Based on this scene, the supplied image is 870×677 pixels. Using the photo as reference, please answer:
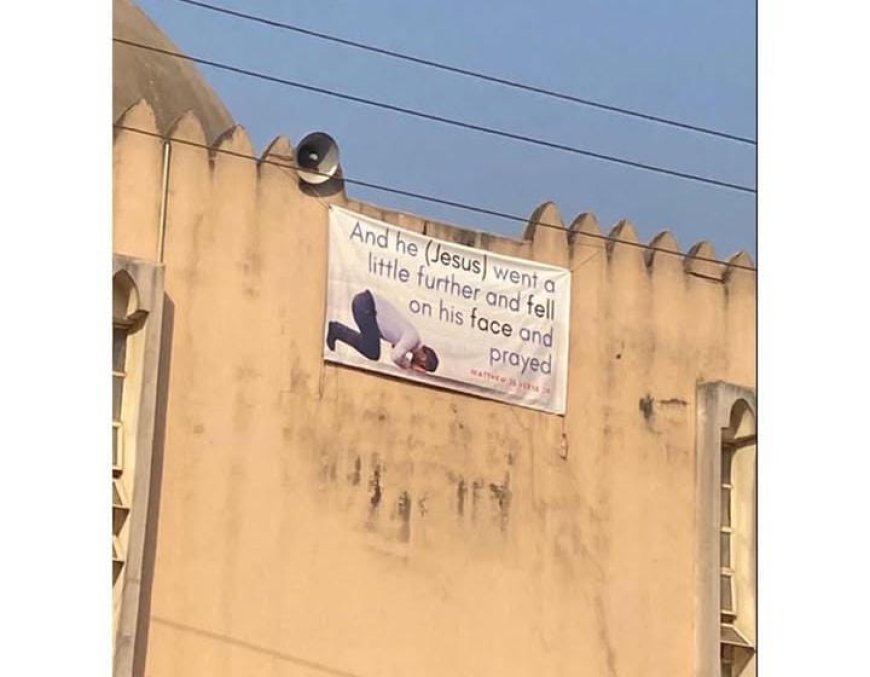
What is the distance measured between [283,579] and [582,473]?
1.96 metres

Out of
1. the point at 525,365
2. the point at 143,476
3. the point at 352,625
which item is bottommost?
the point at 352,625

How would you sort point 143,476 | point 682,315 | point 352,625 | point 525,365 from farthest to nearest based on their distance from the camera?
point 682,315 < point 525,365 < point 352,625 < point 143,476

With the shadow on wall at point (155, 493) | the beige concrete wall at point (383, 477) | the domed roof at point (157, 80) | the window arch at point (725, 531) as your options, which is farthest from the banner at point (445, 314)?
the domed roof at point (157, 80)

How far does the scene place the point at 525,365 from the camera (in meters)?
10.6

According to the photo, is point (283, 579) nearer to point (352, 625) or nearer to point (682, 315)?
point (352, 625)

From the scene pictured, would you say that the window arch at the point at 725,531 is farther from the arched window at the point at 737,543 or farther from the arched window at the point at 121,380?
the arched window at the point at 121,380

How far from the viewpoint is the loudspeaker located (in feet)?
32.8

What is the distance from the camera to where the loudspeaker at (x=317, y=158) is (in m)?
10.0

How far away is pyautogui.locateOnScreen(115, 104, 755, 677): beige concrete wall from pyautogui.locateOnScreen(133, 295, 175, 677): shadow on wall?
0.04 m

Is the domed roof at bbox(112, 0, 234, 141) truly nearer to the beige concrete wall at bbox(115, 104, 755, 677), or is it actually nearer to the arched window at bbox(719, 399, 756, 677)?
the beige concrete wall at bbox(115, 104, 755, 677)

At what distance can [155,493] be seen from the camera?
9320 mm

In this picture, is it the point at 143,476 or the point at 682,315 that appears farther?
the point at 682,315
